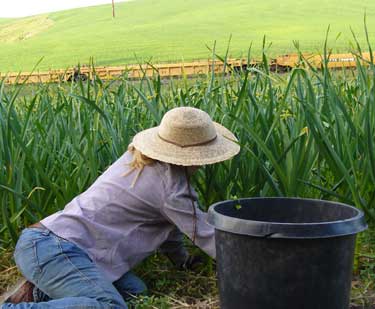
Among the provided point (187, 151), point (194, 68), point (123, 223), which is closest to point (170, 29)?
point (194, 68)

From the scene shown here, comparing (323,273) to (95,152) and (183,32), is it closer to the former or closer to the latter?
(95,152)

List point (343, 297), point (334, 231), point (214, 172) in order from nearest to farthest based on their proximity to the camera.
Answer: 1. point (334, 231)
2. point (343, 297)
3. point (214, 172)

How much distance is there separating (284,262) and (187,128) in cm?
66

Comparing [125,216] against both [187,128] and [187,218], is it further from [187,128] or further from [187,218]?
[187,128]

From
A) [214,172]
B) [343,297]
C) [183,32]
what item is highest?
[214,172]

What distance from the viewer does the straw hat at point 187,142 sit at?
250cm

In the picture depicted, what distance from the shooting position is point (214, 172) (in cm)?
281

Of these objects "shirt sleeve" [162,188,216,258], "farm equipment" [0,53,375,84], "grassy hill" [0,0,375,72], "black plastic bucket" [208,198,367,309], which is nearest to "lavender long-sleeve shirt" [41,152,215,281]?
"shirt sleeve" [162,188,216,258]

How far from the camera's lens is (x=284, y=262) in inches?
81.7

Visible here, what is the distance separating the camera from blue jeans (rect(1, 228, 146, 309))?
2507mm

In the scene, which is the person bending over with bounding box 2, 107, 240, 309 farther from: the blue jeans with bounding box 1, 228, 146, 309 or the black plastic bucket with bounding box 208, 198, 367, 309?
the black plastic bucket with bounding box 208, 198, 367, 309

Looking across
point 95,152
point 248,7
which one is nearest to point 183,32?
point 248,7

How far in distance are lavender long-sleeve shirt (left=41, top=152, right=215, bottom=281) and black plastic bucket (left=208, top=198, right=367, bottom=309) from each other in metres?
0.32

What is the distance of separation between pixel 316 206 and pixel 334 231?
1.22ft
